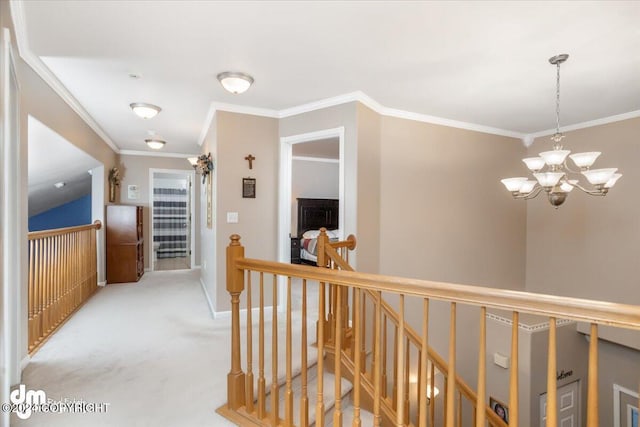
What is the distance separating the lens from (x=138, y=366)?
8.30 feet

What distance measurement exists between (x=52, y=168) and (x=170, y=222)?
4813mm

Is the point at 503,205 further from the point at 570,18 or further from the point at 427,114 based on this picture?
the point at 570,18

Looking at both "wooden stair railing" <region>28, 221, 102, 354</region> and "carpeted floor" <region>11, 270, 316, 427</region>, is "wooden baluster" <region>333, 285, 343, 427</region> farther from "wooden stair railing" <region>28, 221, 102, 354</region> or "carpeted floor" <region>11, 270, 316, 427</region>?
"wooden stair railing" <region>28, 221, 102, 354</region>

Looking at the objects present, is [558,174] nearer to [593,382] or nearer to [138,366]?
[593,382]

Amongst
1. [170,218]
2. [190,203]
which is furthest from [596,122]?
[170,218]

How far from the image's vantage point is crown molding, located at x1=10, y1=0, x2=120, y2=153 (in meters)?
1.95

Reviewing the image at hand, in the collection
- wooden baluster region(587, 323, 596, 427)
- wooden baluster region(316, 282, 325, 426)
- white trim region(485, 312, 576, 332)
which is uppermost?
wooden baluster region(587, 323, 596, 427)

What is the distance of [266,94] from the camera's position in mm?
3326

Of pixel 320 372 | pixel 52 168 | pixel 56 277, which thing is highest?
pixel 52 168

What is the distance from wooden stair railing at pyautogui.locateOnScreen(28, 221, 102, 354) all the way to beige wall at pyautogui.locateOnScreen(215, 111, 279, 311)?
1.56 m

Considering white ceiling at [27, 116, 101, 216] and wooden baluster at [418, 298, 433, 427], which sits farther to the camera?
white ceiling at [27, 116, 101, 216]

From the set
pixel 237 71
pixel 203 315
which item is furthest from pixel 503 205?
pixel 203 315

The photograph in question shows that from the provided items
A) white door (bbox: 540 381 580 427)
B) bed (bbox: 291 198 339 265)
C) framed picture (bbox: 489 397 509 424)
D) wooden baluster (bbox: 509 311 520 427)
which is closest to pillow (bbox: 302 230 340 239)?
bed (bbox: 291 198 339 265)

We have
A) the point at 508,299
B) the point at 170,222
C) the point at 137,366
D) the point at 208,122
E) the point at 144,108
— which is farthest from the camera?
the point at 170,222
